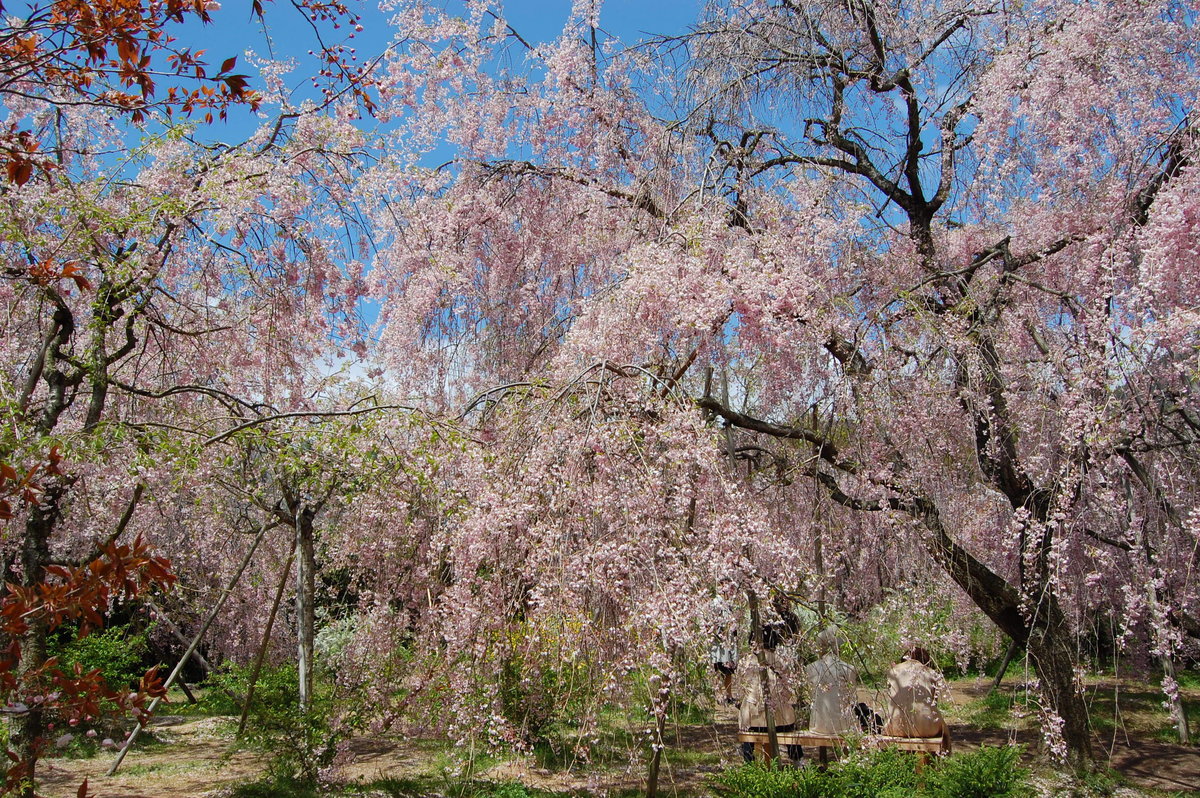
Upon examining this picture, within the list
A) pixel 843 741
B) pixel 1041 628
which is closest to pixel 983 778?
pixel 843 741

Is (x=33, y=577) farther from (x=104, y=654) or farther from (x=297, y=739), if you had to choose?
(x=104, y=654)

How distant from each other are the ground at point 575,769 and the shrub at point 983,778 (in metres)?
0.27

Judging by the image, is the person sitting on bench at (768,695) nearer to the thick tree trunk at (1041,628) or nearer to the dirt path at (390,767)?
the dirt path at (390,767)

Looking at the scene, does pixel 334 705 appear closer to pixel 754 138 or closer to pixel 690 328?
pixel 690 328

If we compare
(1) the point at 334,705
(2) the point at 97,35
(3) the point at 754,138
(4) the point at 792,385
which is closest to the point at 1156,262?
(4) the point at 792,385

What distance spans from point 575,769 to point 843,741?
96.2 inches

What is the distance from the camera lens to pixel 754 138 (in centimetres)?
561

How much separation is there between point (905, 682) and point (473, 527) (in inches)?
136

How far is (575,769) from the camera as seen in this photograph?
262 inches

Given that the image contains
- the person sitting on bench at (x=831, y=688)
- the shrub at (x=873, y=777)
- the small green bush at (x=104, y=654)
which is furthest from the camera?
the small green bush at (x=104, y=654)

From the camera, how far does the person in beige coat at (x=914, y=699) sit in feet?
17.2

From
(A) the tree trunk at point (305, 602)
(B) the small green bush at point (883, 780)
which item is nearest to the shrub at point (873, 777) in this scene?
(B) the small green bush at point (883, 780)

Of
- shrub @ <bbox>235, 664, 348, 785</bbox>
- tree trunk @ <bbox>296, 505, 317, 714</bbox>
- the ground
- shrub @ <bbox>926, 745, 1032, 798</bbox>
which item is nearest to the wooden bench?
the ground

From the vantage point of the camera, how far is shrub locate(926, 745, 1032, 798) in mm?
4457
